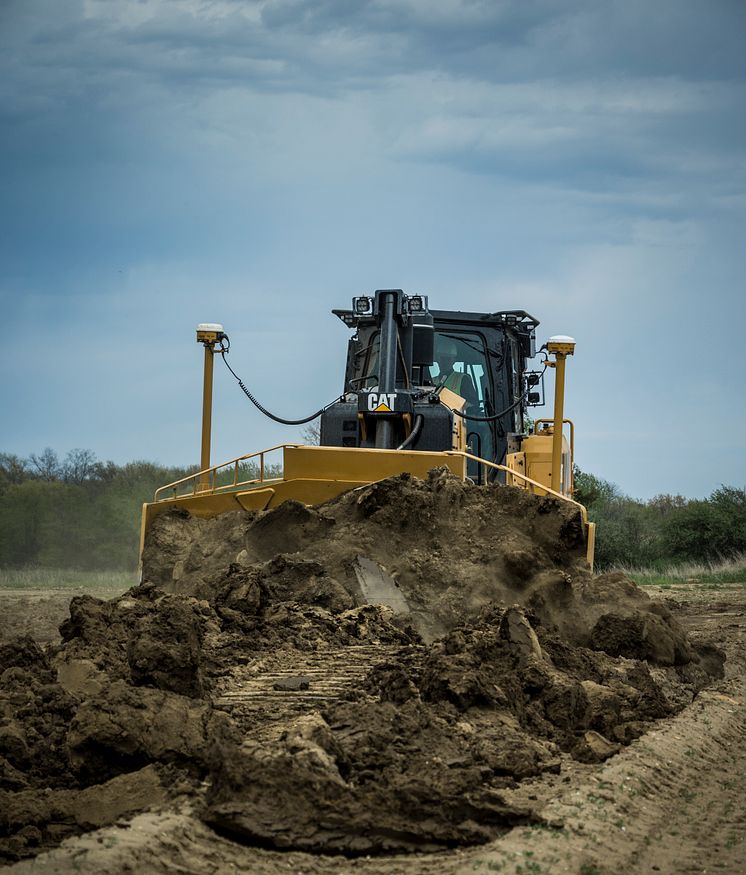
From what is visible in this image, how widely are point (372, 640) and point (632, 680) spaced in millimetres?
2078

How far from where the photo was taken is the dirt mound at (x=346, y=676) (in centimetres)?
565

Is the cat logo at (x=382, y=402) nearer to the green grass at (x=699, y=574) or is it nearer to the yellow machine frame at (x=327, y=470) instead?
the yellow machine frame at (x=327, y=470)

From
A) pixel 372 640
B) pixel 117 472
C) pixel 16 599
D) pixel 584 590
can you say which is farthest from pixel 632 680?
pixel 117 472

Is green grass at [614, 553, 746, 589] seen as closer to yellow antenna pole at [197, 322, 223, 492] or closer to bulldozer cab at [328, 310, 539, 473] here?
bulldozer cab at [328, 310, 539, 473]

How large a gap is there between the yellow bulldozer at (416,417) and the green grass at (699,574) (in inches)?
482

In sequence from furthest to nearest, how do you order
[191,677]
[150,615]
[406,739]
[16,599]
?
[16,599] → [150,615] → [191,677] → [406,739]

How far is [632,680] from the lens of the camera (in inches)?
371

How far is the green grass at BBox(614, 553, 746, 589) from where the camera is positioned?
85.0 feet

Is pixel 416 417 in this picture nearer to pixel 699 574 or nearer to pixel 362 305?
pixel 362 305

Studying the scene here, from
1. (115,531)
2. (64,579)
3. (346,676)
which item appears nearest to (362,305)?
(346,676)

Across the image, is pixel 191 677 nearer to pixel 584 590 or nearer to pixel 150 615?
pixel 150 615

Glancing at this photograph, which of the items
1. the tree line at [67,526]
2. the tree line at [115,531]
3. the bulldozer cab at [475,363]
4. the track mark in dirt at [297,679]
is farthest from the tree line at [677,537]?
the track mark in dirt at [297,679]

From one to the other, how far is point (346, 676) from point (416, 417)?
171 inches

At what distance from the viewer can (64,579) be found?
27.9 meters
